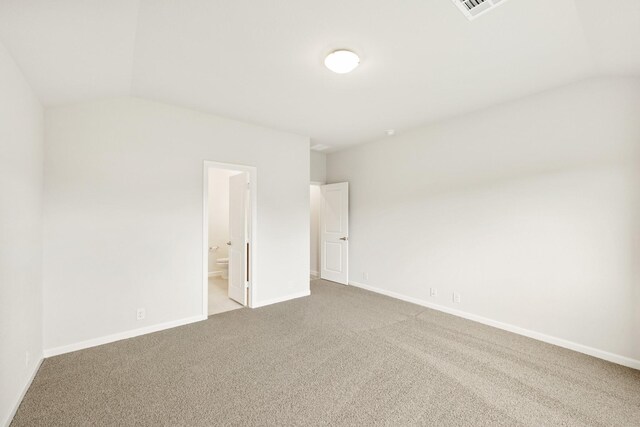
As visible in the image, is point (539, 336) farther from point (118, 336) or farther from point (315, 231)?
point (118, 336)

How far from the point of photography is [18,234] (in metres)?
Answer: 1.99

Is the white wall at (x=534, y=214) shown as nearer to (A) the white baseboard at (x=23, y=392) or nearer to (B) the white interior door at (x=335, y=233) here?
(B) the white interior door at (x=335, y=233)

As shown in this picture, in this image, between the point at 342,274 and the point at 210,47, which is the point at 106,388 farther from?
the point at 342,274

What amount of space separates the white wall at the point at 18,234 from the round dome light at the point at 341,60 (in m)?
2.16

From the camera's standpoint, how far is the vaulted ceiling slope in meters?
1.73

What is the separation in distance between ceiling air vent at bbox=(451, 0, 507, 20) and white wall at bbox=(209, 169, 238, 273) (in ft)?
17.7

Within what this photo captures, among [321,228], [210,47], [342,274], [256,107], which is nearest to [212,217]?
[321,228]

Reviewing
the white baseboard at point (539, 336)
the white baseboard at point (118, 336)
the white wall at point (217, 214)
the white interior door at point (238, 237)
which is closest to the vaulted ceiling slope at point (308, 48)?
the white interior door at point (238, 237)

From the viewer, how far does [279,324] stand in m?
3.43

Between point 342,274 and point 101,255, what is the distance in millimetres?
3828

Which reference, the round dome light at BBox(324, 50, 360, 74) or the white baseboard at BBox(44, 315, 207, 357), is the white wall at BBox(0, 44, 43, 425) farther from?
the round dome light at BBox(324, 50, 360, 74)

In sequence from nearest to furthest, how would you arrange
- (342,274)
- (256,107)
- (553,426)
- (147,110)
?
(553,426) → (147,110) → (256,107) → (342,274)

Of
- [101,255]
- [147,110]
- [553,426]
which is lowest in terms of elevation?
[553,426]

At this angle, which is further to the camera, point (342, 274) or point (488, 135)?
point (342, 274)
